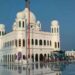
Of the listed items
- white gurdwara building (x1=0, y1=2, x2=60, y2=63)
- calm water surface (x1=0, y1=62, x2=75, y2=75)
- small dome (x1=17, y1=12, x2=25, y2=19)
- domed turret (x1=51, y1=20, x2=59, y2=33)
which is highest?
small dome (x1=17, y1=12, x2=25, y2=19)

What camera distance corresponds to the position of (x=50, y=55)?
221 feet

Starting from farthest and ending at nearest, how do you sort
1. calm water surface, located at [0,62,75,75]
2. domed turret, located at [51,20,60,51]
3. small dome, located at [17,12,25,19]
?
1. domed turret, located at [51,20,60,51]
2. small dome, located at [17,12,25,19]
3. calm water surface, located at [0,62,75,75]

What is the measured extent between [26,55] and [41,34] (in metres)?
6.62

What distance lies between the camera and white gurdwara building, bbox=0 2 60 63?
6156cm

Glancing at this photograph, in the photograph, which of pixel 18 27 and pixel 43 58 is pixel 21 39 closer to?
pixel 18 27

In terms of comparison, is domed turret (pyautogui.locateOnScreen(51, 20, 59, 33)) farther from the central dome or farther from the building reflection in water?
the building reflection in water

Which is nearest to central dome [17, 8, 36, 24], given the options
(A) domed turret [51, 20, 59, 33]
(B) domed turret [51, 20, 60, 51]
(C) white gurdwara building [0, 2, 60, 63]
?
(C) white gurdwara building [0, 2, 60, 63]

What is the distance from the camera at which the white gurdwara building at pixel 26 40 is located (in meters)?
61.6

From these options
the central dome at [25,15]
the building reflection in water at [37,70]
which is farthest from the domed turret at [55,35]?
the building reflection in water at [37,70]

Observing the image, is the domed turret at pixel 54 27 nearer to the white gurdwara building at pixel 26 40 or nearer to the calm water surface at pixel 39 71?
the white gurdwara building at pixel 26 40

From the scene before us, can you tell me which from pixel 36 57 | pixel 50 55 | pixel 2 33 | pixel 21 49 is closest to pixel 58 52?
pixel 50 55

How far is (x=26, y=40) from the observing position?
61.7 m

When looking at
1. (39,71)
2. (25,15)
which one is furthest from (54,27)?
(39,71)

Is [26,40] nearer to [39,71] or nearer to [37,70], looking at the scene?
[37,70]
